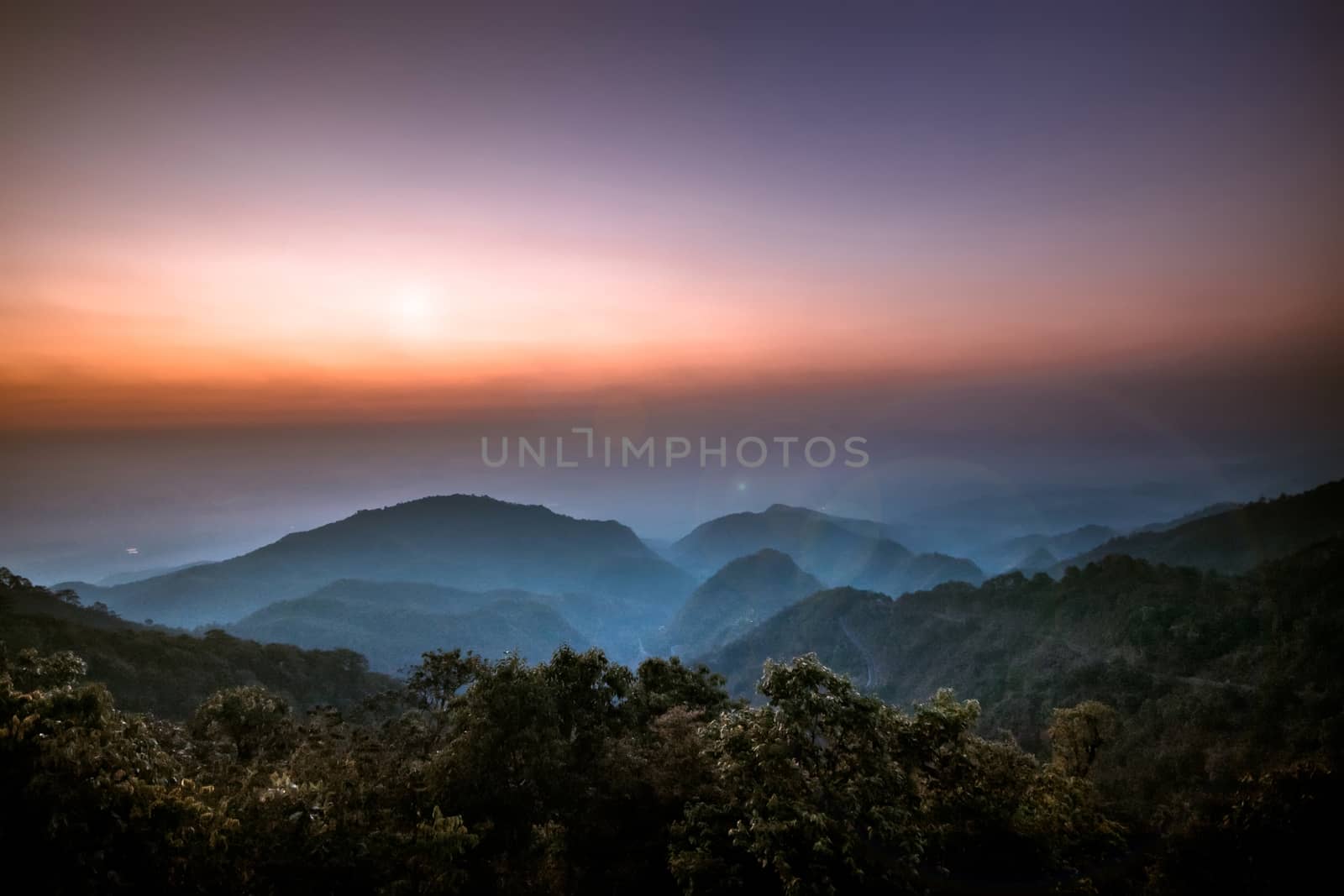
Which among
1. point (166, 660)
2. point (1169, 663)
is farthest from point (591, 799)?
point (1169, 663)

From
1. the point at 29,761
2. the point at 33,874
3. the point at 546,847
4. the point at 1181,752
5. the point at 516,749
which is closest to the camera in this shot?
the point at 33,874

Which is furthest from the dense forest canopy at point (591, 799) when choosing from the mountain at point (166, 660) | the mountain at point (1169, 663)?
→ the mountain at point (166, 660)

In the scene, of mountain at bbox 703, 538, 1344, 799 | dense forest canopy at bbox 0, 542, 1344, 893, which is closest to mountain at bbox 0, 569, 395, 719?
dense forest canopy at bbox 0, 542, 1344, 893

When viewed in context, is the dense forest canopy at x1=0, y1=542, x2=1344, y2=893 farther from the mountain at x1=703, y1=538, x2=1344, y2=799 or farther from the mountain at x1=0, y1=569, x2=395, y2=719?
the mountain at x1=0, y1=569, x2=395, y2=719

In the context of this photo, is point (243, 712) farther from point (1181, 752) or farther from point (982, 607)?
point (982, 607)

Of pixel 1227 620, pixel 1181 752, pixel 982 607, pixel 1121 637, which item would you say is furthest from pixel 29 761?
pixel 982 607

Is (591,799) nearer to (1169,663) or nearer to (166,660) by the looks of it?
(166,660)
